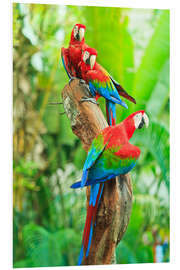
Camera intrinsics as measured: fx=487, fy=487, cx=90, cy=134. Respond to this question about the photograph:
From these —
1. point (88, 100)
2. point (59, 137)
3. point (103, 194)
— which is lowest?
point (103, 194)

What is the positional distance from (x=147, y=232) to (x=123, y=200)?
1.40ft

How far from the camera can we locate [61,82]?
333 cm

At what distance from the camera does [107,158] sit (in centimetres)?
310

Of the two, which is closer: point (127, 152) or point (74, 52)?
point (127, 152)

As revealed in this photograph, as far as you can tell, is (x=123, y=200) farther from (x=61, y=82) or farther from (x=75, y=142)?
(x=61, y=82)

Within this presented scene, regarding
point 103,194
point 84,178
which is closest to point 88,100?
point 84,178

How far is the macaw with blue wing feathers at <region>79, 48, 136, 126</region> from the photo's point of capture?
3.19 meters

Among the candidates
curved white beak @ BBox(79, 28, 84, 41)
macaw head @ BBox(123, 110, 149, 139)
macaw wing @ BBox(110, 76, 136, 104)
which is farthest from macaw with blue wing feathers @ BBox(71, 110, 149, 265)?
curved white beak @ BBox(79, 28, 84, 41)

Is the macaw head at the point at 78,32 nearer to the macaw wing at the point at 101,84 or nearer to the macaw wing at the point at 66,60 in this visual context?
the macaw wing at the point at 66,60

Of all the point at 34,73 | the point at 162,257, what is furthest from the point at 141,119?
the point at 162,257

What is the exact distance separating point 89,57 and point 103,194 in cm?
90

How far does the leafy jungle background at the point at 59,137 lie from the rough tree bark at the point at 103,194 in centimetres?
11

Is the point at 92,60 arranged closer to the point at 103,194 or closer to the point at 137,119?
the point at 137,119

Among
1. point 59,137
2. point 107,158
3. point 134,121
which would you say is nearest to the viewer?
point 107,158
